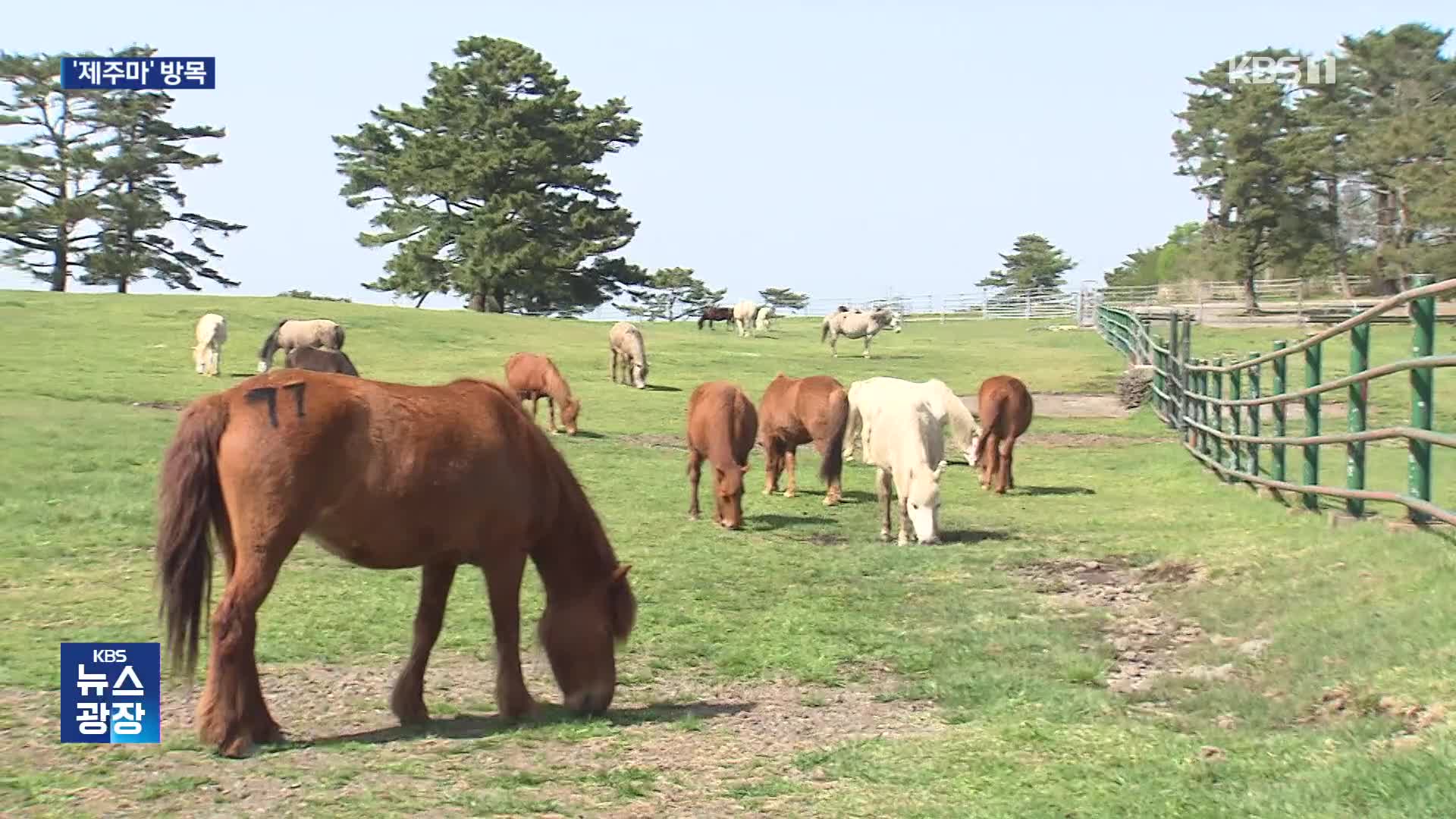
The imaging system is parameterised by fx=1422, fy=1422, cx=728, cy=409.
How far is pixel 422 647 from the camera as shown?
644 centimetres

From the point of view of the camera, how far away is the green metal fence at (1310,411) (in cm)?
862

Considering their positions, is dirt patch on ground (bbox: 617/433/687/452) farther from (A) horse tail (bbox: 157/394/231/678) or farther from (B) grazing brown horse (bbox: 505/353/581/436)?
(A) horse tail (bbox: 157/394/231/678)

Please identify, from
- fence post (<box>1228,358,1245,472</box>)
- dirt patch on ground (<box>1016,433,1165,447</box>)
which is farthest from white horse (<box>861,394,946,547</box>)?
dirt patch on ground (<box>1016,433,1165,447</box>)

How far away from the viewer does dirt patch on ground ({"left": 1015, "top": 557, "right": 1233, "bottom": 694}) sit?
280 inches

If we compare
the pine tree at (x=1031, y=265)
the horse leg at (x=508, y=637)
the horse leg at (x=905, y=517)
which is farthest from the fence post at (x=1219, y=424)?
the pine tree at (x=1031, y=265)

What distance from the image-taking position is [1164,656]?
7.58 m

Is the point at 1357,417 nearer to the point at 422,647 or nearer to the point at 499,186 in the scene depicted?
the point at 422,647

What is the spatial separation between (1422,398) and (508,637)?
19.2ft

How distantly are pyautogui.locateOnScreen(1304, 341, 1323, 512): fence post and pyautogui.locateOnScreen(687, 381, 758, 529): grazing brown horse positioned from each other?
4.83 metres

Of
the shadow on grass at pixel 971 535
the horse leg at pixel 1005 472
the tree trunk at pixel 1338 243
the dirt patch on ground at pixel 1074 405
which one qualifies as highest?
the tree trunk at pixel 1338 243

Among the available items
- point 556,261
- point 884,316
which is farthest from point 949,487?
point 556,261

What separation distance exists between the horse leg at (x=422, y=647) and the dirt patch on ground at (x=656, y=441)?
43.7 ft

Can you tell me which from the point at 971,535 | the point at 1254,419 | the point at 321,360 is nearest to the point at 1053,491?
the point at 1254,419

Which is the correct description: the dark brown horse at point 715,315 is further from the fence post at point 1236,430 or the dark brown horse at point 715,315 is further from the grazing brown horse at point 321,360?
the fence post at point 1236,430
